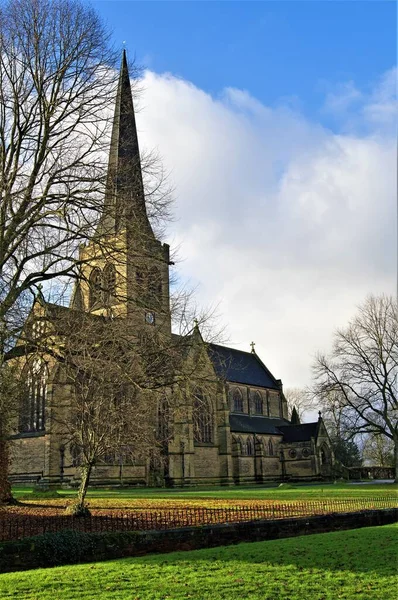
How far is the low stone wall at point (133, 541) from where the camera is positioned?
462 inches

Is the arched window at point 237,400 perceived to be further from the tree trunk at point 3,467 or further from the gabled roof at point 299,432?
the tree trunk at point 3,467

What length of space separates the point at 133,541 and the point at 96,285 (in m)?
8.60

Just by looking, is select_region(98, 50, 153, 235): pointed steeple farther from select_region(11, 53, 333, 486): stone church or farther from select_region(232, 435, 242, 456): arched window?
select_region(232, 435, 242, 456): arched window

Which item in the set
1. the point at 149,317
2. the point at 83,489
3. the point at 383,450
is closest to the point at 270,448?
the point at 383,450

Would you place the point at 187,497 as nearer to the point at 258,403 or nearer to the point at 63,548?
the point at 63,548

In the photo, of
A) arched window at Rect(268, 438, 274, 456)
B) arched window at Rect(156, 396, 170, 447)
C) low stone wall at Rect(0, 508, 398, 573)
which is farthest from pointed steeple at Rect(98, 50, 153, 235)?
arched window at Rect(268, 438, 274, 456)

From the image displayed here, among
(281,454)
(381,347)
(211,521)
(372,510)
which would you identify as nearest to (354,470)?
(281,454)

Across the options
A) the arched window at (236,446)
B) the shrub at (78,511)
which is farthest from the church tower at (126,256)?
the arched window at (236,446)

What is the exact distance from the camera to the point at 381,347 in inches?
1750

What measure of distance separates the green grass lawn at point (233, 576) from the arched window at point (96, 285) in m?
8.92

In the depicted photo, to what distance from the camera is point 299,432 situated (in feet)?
212

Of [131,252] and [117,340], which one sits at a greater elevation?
[131,252]

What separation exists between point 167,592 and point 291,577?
7.21 ft

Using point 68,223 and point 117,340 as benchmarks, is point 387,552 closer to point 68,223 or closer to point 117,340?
point 117,340
